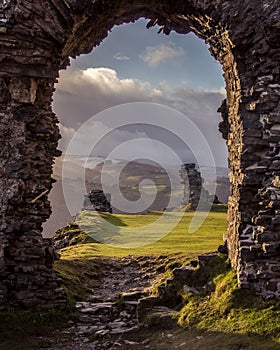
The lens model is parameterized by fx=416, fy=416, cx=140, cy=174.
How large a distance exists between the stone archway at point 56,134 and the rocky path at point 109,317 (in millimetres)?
1115

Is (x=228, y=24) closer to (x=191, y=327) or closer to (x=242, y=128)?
(x=242, y=128)

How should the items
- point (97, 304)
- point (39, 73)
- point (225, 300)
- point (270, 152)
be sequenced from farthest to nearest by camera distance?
point (97, 304)
point (39, 73)
point (270, 152)
point (225, 300)

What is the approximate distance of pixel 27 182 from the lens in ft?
38.9

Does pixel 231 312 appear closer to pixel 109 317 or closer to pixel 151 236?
pixel 109 317

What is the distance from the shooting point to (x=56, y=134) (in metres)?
12.8

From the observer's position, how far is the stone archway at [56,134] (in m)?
10.8

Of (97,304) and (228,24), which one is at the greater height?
(228,24)

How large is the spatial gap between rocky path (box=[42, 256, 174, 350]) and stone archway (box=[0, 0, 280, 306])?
112cm

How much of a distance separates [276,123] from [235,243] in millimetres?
3366

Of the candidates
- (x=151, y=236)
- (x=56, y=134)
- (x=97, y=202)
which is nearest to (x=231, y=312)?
(x=56, y=134)


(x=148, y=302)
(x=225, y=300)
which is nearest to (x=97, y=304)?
(x=148, y=302)

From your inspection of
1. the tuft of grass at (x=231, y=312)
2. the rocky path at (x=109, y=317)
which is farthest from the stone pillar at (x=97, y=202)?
the tuft of grass at (x=231, y=312)

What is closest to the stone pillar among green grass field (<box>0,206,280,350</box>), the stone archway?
green grass field (<box>0,206,280,350</box>)

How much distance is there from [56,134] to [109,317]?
5605 mm
